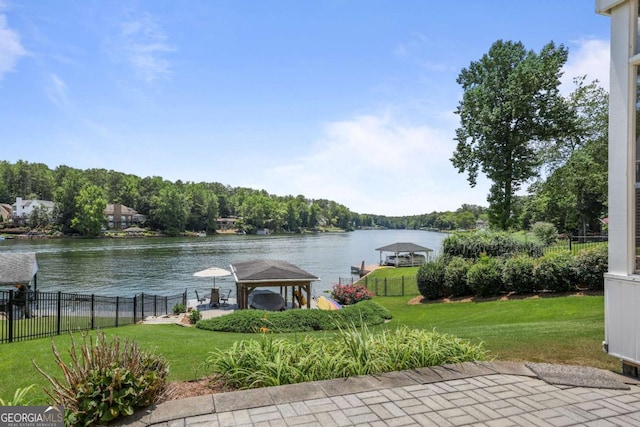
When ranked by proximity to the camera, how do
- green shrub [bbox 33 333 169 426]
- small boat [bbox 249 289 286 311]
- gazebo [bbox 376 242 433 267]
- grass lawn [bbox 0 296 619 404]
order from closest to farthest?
green shrub [bbox 33 333 169 426] < grass lawn [bbox 0 296 619 404] < small boat [bbox 249 289 286 311] < gazebo [bbox 376 242 433 267]

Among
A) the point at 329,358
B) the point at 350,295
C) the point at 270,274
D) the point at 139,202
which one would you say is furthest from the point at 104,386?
the point at 139,202

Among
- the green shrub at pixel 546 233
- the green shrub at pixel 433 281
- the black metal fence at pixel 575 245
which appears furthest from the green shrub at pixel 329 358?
the green shrub at pixel 546 233

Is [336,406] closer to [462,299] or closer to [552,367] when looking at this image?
[552,367]

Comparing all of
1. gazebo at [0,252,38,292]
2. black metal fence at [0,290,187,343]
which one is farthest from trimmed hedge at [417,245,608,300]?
gazebo at [0,252,38,292]

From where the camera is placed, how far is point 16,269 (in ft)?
59.5

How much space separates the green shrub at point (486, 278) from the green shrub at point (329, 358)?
12.2 metres

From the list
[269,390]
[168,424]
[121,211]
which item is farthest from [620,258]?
[121,211]

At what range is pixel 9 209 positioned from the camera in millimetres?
99938

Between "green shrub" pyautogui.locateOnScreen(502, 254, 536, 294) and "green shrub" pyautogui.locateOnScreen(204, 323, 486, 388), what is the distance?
11929mm

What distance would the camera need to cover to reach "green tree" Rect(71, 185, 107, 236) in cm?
8300

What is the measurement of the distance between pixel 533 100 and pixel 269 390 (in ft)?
99.5

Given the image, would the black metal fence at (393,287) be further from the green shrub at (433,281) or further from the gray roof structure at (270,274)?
the gray roof structure at (270,274)

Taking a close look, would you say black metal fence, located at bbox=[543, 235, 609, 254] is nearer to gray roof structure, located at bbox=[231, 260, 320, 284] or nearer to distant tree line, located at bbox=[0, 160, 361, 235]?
gray roof structure, located at bbox=[231, 260, 320, 284]

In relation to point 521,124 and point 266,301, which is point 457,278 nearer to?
point 266,301
